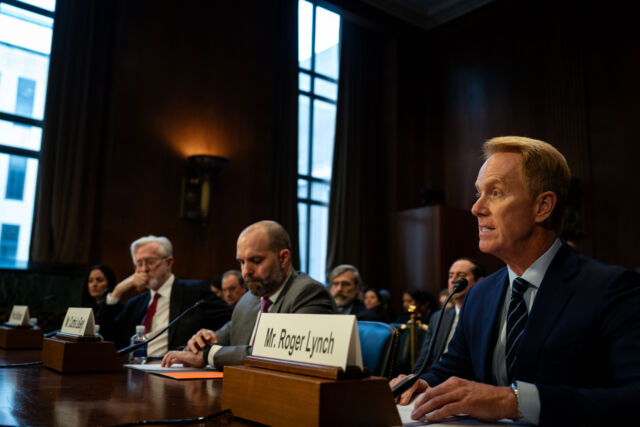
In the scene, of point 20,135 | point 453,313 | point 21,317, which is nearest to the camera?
point 21,317

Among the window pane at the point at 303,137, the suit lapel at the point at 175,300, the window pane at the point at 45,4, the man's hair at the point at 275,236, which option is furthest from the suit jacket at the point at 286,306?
the window pane at the point at 303,137

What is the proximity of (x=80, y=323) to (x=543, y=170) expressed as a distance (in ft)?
5.26

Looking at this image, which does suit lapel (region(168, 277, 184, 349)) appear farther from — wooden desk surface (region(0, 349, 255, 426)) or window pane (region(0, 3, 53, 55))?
window pane (region(0, 3, 53, 55))

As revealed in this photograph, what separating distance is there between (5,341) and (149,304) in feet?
2.83

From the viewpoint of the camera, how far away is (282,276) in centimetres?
250

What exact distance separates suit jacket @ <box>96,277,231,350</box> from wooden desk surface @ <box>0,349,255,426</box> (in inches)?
52.2

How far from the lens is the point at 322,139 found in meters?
8.48

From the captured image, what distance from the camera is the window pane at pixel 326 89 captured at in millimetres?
8500

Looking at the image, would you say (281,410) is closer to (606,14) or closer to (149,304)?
(149,304)

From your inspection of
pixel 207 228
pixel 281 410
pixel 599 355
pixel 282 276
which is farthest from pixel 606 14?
pixel 281 410

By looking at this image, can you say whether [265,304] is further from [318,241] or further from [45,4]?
[318,241]

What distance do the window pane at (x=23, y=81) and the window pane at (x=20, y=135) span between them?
5.4 inches

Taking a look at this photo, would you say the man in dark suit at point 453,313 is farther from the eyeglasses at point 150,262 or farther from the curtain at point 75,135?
the curtain at point 75,135

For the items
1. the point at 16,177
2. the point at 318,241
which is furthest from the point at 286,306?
the point at 318,241
